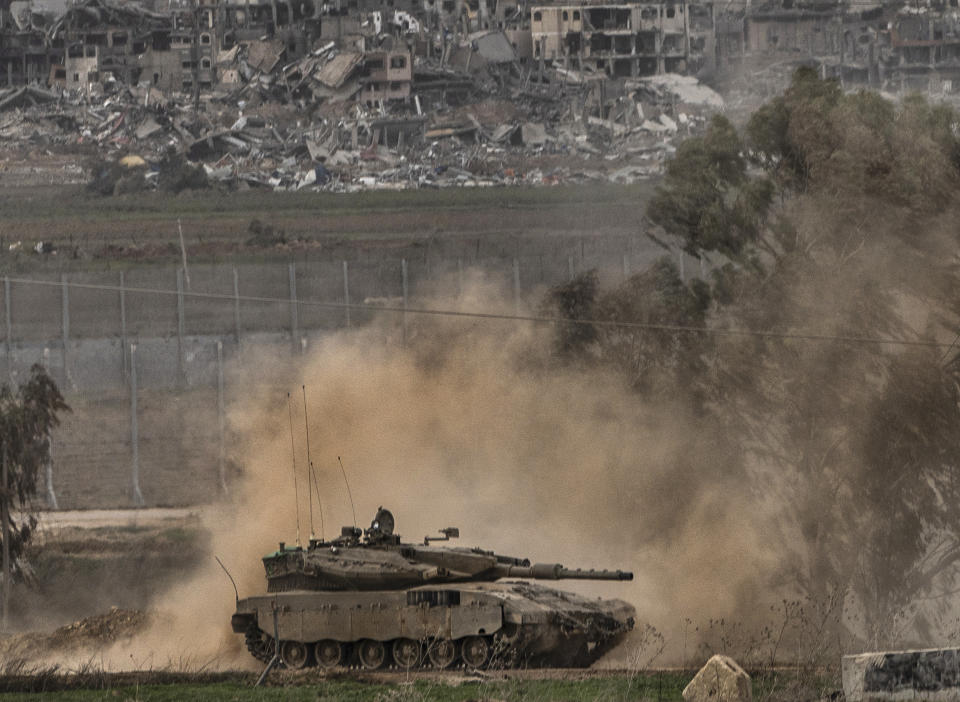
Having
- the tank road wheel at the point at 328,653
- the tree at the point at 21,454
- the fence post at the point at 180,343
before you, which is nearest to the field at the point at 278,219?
the fence post at the point at 180,343

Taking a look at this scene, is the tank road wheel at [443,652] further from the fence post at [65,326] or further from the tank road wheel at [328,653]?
the fence post at [65,326]

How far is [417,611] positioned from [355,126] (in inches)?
2050

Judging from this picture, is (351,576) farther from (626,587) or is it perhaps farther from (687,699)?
(626,587)

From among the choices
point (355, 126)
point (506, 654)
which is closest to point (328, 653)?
point (506, 654)

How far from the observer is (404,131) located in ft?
247

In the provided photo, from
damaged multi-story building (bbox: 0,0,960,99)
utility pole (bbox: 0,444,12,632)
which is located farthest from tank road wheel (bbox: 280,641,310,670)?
damaged multi-story building (bbox: 0,0,960,99)

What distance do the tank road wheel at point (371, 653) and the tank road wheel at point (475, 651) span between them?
55.6 inches

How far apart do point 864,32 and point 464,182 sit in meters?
19.0

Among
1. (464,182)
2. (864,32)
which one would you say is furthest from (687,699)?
(864,32)

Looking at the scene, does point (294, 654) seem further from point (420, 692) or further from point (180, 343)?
point (180, 343)

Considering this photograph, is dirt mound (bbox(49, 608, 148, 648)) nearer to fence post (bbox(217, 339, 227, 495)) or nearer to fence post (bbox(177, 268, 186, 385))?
fence post (bbox(217, 339, 227, 495))

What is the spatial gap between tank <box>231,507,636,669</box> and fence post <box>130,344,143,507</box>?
25579mm

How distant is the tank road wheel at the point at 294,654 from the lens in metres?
26.6

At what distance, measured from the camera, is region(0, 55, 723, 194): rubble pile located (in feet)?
241
